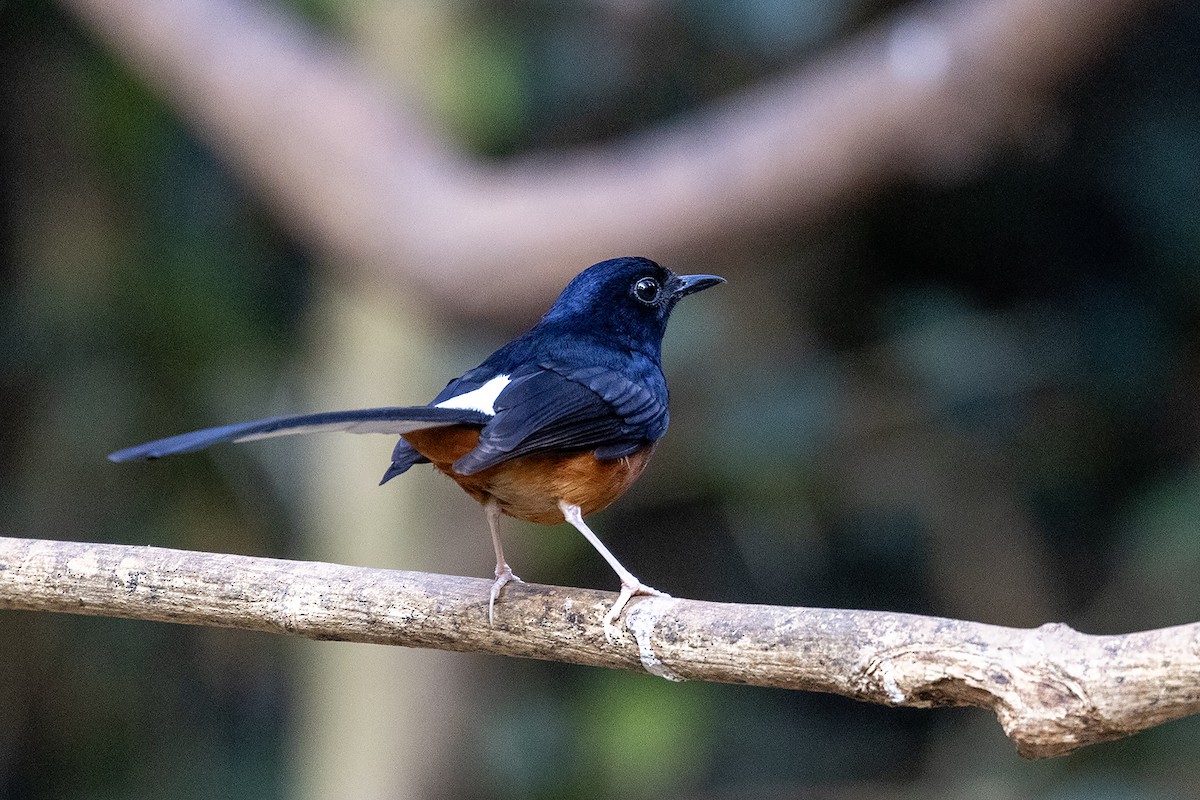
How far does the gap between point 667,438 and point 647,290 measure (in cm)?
254

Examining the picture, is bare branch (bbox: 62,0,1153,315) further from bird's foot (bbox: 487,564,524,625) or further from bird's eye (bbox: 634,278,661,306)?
bird's foot (bbox: 487,564,524,625)

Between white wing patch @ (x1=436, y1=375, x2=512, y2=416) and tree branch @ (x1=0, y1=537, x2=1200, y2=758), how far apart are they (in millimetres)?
362

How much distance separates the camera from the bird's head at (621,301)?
318cm

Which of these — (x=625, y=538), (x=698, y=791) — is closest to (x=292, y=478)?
(x=625, y=538)

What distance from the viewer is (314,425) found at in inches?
84.4

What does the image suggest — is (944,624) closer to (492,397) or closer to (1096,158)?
(492,397)

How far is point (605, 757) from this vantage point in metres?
5.51

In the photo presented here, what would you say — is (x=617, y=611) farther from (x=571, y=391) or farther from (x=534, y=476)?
(x=571, y=391)

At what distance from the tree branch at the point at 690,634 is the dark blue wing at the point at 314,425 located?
0.93 ft

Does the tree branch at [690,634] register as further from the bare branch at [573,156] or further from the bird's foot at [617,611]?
the bare branch at [573,156]

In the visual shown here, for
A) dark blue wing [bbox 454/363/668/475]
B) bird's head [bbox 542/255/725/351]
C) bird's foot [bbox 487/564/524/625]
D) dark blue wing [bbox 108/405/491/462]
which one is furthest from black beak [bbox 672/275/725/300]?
bird's foot [bbox 487/564/524/625]

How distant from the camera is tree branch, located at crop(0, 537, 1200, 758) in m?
1.89

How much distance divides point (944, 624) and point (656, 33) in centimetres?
457

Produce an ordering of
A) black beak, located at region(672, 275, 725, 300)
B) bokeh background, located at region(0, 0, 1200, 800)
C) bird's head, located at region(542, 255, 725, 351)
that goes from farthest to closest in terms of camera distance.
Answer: bokeh background, located at region(0, 0, 1200, 800)
black beak, located at region(672, 275, 725, 300)
bird's head, located at region(542, 255, 725, 351)
